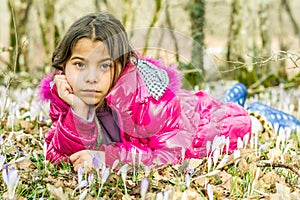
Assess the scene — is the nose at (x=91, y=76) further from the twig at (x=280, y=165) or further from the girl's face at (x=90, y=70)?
the twig at (x=280, y=165)

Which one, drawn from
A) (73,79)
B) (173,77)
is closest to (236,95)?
(173,77)

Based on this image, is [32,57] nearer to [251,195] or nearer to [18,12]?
[18,12]

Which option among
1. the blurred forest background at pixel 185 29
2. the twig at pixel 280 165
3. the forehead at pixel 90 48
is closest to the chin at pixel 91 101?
the forehead at pixel 90 48

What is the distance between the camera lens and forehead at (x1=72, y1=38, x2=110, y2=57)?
2846 mm

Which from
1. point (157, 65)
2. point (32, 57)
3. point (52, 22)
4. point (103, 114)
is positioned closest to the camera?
point (103, 114)

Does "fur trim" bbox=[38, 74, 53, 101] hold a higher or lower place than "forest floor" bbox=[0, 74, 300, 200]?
higher

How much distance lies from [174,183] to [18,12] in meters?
7.03

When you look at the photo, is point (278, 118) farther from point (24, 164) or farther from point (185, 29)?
point (185, 29)

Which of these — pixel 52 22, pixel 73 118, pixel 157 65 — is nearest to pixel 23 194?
pixel 73 118

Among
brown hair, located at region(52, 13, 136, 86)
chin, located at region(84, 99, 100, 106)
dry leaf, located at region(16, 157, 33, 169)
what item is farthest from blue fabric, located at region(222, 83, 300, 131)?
dry leaf, located at region(16, 157, 33, 169)

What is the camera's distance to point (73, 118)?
2867 millimetres

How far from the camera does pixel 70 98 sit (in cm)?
289

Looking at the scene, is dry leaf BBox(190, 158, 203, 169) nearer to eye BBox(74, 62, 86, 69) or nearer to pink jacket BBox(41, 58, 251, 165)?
pink jacket BBox(41, 58, 251, 165)

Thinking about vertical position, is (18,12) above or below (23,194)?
above
